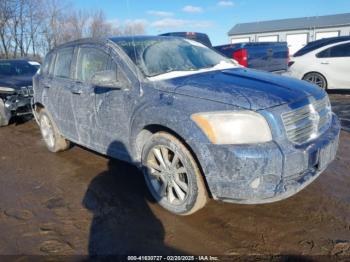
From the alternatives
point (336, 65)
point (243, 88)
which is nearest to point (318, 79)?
point (336, 65)

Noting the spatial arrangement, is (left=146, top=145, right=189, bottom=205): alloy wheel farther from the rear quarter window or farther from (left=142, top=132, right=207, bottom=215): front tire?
the rear quarter window

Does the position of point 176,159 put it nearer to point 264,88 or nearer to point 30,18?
point 264,88

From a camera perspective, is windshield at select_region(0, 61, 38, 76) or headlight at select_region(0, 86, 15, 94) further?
windshield at select_region(0, 61, 38, 76)

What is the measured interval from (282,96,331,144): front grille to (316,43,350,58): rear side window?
6.65 metres

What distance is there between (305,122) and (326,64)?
7.00 meters

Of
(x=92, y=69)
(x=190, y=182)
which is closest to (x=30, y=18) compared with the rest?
(x=92, y=69)

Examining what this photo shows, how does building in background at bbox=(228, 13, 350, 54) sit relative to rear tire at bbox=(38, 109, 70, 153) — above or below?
above

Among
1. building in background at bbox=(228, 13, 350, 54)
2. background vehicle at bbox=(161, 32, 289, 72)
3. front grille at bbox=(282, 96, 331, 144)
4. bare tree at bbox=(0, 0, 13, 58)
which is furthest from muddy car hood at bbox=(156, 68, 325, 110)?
building in background at bbox=(228, 13, 350, 54)

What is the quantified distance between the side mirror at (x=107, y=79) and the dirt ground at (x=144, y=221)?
1277 millimetres

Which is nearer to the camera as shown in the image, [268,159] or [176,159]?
[268,159]

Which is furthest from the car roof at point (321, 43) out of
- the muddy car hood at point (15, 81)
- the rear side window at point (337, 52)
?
the muddy car hood at point (15, 81)

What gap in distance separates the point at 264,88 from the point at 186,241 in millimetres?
1540

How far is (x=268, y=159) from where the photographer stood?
2623mm

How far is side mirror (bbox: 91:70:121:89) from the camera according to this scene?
11.4ft
